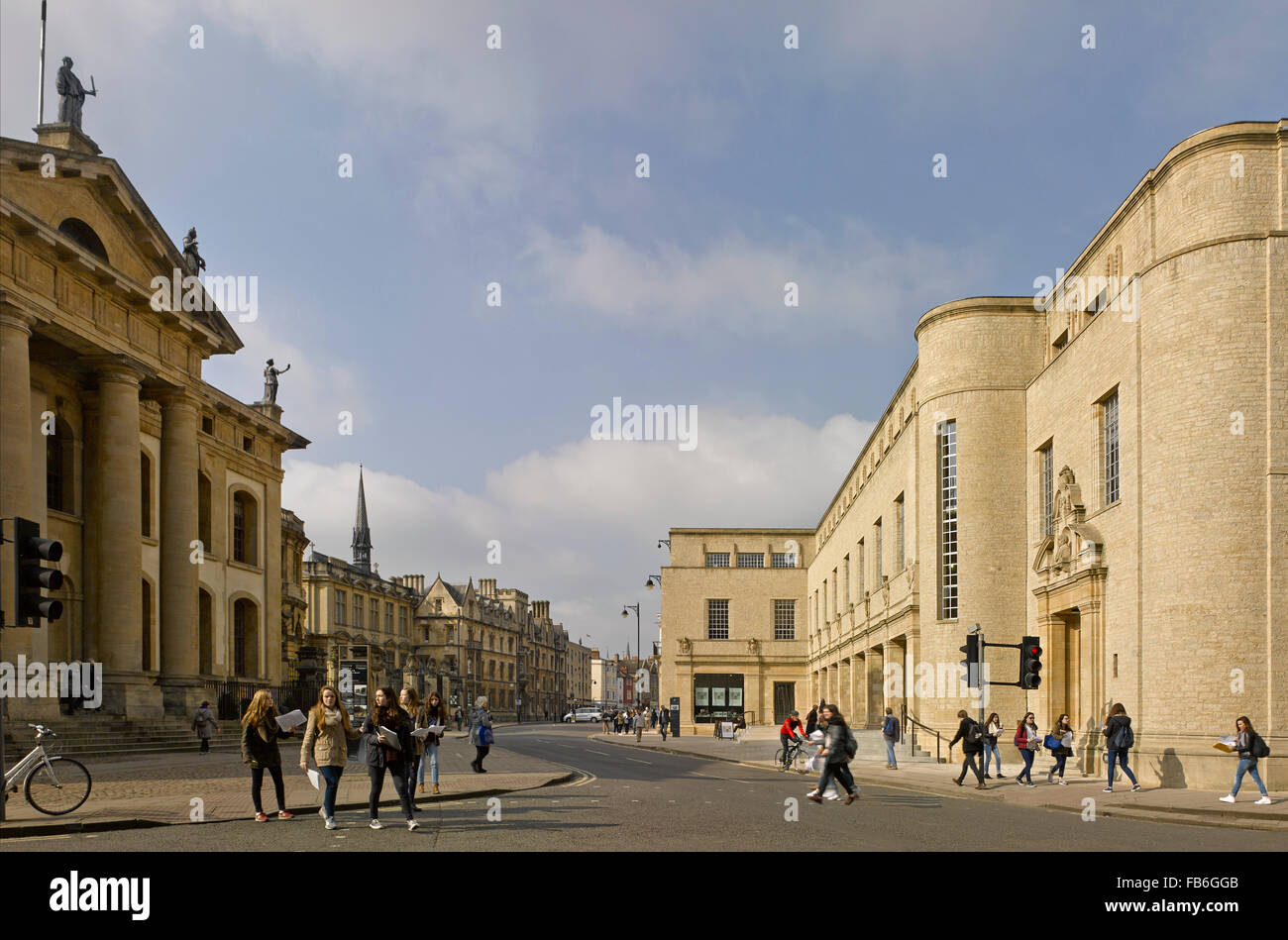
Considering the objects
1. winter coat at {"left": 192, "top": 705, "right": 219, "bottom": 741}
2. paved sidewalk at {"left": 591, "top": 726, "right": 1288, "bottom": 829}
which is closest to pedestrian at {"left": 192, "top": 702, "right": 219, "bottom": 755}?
winter coat at {"left": 192, "top": 705, "right": 219, "bottom": 741}

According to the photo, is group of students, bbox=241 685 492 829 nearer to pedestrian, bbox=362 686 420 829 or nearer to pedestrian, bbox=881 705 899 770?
pedestrian, bbox=362 686 420 829

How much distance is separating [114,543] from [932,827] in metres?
25.6

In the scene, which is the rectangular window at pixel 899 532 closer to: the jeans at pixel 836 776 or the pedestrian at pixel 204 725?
the pedestrian at pixel 204 725

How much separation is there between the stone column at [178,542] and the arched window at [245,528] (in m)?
9.11

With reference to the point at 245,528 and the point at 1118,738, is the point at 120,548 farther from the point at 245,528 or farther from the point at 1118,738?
the point at 1118,738

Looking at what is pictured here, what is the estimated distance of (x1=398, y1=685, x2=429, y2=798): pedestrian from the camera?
606 inches

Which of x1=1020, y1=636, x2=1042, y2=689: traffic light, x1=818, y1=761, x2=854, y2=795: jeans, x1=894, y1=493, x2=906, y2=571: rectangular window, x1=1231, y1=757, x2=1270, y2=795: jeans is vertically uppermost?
x1=894, y1=493, x2=906, y2=571: rectangular window

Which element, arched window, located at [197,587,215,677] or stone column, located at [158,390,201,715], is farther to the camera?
arched window, located at [197,587,215,677]

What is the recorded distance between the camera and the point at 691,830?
14414 mm

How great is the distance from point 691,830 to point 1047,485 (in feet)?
69.2

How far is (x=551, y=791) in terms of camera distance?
68.5ft

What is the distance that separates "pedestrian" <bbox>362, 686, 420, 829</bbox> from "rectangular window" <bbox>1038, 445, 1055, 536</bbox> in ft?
72.6

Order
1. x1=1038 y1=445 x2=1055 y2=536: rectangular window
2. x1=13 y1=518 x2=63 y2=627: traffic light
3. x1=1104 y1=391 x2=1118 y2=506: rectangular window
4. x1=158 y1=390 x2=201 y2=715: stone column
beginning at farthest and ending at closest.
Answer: x1=158 y1=390 x2=201 y2=715: stone column, x1=1038 y1=445 x2=1055 y2=536: rectangular window, x1=1104 y1=391 x2=1118 y2=506: rectangular window, x1=13 y1=518 x2=63 y2=627: traffic light

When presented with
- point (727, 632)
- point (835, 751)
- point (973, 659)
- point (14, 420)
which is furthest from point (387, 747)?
point (727, 632)
